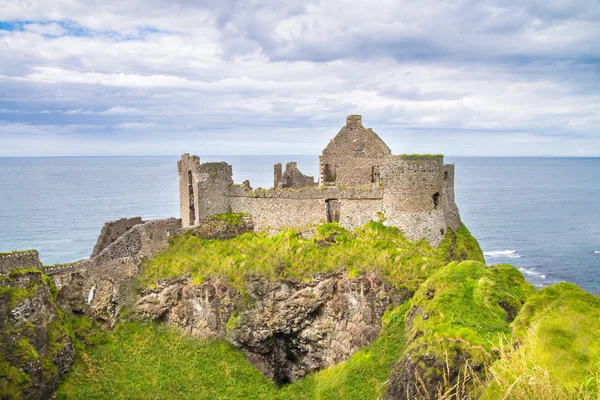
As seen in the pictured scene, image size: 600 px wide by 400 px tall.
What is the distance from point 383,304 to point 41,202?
11116 cm

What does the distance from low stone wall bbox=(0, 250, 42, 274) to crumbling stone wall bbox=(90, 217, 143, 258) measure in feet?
18.6

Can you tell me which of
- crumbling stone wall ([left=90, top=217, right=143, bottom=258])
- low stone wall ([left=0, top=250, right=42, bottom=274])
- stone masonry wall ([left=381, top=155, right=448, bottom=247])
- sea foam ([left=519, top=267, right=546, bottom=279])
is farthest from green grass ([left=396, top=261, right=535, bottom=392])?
sea foam ([left=519, top=267, right=546, bottom=279])

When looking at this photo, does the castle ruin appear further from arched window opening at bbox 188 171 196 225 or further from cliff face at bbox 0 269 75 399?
cliff face at bbox 0 269 75 399

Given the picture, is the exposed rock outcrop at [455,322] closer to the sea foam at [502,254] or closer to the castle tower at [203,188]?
the castle tower at [203,188]

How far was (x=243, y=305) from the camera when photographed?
32.6 metres

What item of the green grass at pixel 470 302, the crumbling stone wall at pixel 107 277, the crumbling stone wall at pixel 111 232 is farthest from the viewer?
the crumbling stone wall at pixel 111 232

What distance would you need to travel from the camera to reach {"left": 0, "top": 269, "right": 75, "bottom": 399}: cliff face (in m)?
25.5

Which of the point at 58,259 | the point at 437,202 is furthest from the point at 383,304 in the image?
the point at 58,259

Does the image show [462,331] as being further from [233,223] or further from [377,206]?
[233,223]

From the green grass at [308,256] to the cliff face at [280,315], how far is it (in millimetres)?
714

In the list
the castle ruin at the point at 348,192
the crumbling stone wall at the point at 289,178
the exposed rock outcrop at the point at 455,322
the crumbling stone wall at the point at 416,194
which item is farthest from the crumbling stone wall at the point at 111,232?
the exposed rock outcrop at the point at 455,322

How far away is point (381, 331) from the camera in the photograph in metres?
29.4

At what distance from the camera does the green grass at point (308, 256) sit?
31.3 m

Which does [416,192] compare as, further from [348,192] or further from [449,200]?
[449,200]
